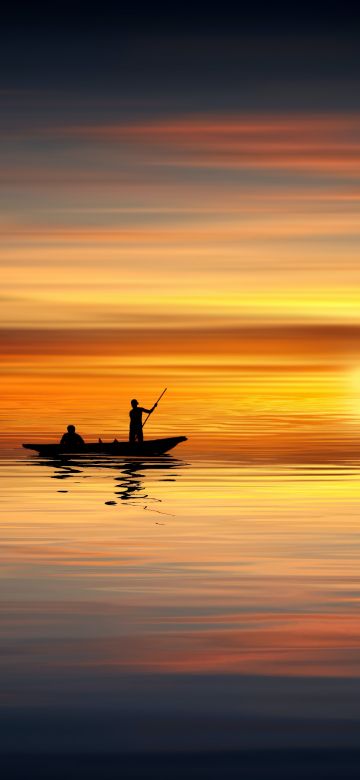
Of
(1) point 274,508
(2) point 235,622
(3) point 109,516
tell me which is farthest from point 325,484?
(2) point 235,622

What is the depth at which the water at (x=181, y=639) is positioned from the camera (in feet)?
37.9

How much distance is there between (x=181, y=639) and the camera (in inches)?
619

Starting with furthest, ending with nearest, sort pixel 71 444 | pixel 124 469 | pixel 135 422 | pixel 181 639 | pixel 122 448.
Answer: pixel 71 444, pixel 122 448, pixel 135 422, pixel 124 469, pixel 181 639

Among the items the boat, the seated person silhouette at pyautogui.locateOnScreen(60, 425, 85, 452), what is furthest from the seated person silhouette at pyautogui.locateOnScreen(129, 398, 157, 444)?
the seated person silhouette at pyautogui.locateOnScreen(60, 425, 85, 452)

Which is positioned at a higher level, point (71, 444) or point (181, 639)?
point (71, 444)

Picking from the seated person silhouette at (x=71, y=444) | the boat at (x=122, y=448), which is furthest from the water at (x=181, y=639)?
the seated person silhouette at (x=71, y=444)

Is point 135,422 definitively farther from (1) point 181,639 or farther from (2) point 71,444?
(1) point 181,639

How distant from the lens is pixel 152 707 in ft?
41.7

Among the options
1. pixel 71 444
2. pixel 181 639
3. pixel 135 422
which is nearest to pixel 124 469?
pixel 135 422

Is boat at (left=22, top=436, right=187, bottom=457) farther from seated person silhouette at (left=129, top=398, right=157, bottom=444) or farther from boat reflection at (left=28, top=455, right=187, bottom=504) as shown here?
seated person silhouette at (left=129, top=398, right=157, bottom=444)

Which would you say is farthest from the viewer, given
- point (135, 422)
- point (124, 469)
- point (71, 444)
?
point (71, 444)

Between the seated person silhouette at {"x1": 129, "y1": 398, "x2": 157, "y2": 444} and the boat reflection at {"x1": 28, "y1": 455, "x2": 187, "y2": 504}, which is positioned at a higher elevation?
the seated person silhouette at {"x1": 129, "y1": 398, "x2": 157, "y2": 444}

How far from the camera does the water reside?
11562 mm

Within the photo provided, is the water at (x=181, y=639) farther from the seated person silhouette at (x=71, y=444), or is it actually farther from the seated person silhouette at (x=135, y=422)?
the seated person silhouette at (x=71, y=444)
